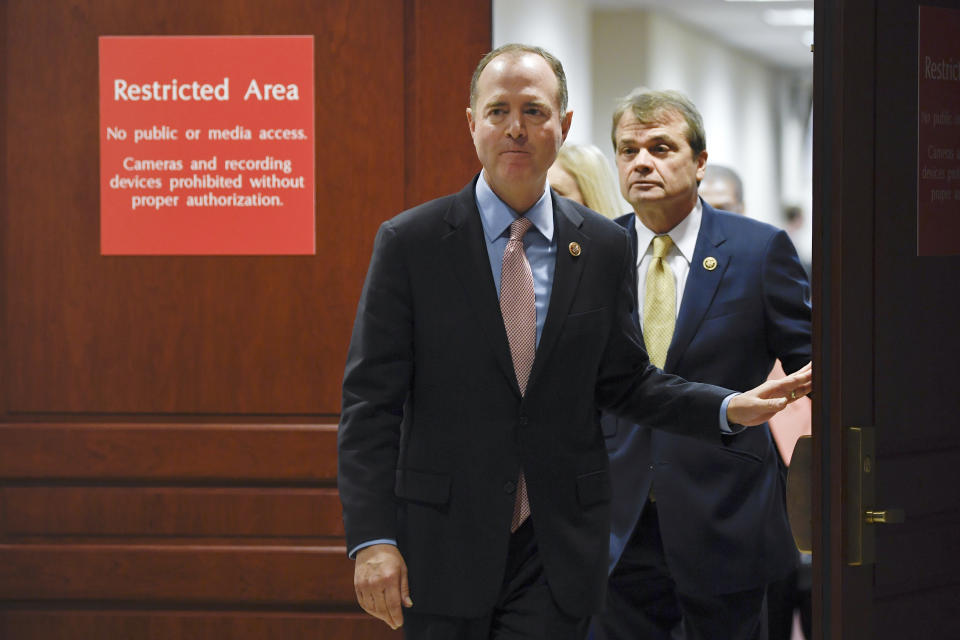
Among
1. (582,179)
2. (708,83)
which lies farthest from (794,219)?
(582,179)

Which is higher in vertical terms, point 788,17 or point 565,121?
point 788,17

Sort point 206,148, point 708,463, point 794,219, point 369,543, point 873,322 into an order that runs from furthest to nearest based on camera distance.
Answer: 1. point 794,219
2. point 206,148
3. point 708,463
4. point 369,543
5. point 873,322

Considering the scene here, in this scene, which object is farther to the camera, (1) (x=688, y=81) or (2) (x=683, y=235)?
(1) (x=688, y=81)

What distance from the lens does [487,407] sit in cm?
203

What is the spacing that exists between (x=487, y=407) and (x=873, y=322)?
2.24 feet

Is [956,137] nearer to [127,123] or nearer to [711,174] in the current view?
Result: [127,123]

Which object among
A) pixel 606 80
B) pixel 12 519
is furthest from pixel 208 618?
pixel 606 80

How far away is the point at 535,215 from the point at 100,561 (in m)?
2.14

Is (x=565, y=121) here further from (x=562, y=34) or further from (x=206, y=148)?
(x=562, y=34)

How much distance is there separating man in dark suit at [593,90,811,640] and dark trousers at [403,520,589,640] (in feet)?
2.19

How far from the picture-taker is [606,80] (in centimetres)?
601

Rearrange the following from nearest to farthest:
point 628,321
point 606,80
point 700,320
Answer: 1. point 628,321
2. point 700,320
3. point 606,80

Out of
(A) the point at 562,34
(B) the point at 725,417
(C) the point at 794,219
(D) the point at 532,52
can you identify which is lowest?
(B) the point at 725,417

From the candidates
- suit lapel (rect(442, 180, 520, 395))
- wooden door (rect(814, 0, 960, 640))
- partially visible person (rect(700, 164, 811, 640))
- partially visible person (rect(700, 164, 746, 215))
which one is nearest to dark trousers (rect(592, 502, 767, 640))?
partially visible person (rect(700, 164, 811, 640))
